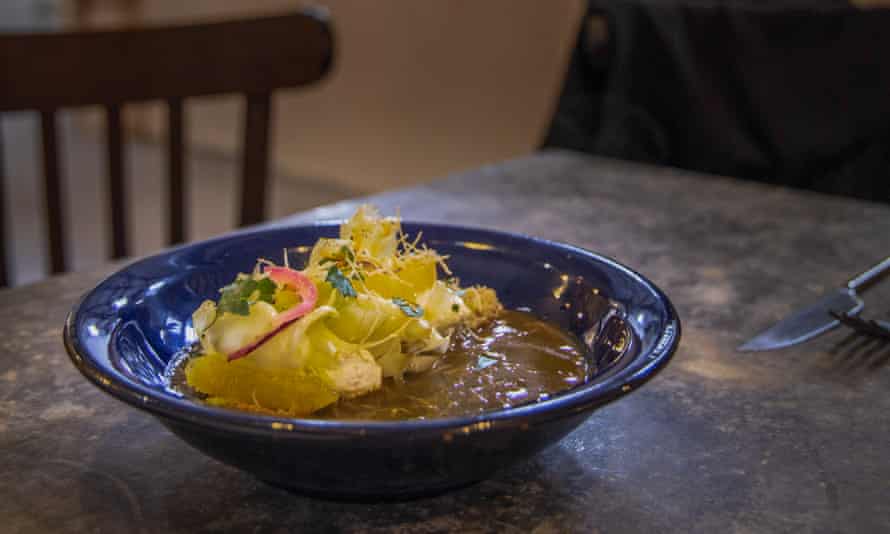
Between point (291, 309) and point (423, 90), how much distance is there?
3254mm

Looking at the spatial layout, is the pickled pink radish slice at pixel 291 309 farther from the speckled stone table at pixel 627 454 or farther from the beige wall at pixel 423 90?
the beige wall at pixel 423 90

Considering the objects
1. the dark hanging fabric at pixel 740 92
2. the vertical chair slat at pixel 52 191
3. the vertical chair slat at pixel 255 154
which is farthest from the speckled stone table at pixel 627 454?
the dark hanging fabric at pixel 740 92

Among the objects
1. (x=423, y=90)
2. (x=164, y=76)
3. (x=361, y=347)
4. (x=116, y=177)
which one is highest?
(x=361, y=347)

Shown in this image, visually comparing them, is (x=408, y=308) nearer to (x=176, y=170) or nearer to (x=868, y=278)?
(x=868, y=278)

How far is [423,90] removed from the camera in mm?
3719

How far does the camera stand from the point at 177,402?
46 cm

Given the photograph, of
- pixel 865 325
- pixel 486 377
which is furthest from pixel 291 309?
pixel 865 325

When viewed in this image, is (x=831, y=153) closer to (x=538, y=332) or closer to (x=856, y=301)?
(x=856, y=301)

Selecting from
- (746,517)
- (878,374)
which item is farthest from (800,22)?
(746,517)

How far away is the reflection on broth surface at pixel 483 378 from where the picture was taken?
1.83 feet

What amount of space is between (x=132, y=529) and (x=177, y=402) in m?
0.11

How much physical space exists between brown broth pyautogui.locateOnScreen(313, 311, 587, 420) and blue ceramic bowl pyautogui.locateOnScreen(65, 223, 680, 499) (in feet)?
0.07

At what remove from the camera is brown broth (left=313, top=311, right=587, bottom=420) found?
0.56 m

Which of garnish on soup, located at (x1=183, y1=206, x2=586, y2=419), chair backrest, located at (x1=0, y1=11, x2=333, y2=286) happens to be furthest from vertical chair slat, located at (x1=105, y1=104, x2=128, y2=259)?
garnish on soup, located at (x1=183, y1=206, x2=586, y2=419)
